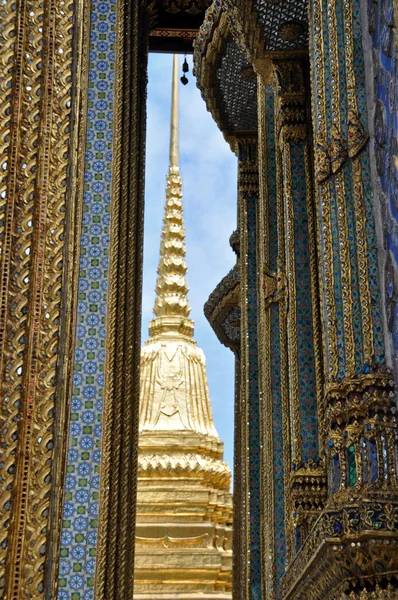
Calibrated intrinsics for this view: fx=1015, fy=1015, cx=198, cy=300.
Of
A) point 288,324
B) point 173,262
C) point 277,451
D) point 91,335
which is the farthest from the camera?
point 173,262

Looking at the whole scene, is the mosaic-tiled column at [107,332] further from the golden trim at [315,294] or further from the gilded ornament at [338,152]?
the gilded ornament at [338,152]

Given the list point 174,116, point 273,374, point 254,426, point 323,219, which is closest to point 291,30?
point 273,374

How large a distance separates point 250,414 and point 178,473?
7657 millimetres

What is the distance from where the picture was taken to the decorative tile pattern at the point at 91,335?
7.38 meters

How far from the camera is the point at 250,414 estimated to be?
11000 mm

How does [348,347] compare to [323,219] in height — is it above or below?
below

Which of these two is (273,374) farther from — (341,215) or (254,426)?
(341,215)

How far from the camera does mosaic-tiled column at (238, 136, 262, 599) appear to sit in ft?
34.6

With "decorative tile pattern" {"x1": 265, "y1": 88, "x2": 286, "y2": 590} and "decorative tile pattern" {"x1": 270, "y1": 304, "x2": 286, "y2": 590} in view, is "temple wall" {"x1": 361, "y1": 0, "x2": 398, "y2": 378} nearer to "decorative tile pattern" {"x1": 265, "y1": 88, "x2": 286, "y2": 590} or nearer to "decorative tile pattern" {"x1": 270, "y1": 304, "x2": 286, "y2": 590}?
"decorative tile pattern" {"x1": 265, "y1": 88, "x2": 286, "y2": 590}

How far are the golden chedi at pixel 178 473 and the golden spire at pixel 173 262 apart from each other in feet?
0.09

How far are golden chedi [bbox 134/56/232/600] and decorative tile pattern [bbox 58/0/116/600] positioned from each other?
9.86 metres

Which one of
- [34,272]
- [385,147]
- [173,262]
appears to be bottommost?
[34,272]

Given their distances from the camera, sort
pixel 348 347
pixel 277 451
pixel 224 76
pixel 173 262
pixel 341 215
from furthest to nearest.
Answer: pixel 173 262
pixel 224 76
pixel 277 451
pixel 341 215
pixel 348 347

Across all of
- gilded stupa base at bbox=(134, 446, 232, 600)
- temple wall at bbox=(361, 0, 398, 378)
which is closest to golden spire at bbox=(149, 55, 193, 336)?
gilded stupa base at bbox=(134, 446, 232, 600)
